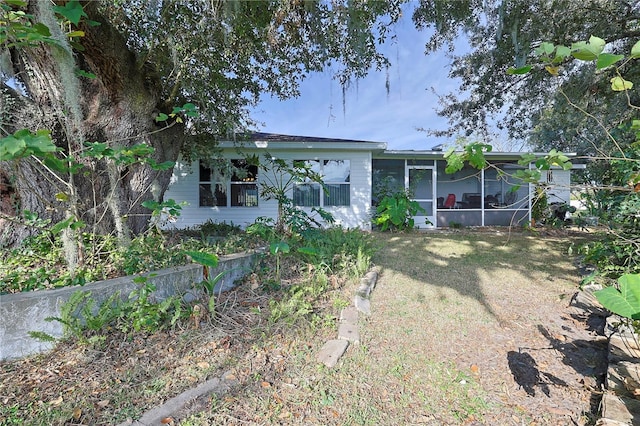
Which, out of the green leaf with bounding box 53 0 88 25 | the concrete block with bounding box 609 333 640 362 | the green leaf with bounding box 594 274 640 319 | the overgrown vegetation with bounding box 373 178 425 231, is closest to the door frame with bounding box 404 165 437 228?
the overgrown vegetation with bounding box 373 178 425 231

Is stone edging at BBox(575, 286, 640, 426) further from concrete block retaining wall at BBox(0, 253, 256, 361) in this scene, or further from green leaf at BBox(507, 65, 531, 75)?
concrete block retaining wall at BBox(0, 253, 256, 361)

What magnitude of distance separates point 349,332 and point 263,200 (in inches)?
261

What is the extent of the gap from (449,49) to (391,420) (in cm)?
802

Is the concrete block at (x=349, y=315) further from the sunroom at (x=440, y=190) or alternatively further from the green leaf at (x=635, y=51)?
the sunroom at (x=440, y=190)

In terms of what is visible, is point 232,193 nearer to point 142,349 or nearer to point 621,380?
point 142,349

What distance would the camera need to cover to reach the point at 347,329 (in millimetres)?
2721

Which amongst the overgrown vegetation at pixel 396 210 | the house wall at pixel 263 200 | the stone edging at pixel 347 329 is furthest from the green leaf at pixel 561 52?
the house wall at pixel 263 200

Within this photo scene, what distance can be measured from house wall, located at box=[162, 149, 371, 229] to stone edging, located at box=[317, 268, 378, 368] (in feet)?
17.1

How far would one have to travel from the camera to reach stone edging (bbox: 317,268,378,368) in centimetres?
234

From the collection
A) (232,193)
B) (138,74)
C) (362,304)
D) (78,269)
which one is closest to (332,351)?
(362,304)

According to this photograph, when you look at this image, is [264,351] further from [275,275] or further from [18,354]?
[18,354]

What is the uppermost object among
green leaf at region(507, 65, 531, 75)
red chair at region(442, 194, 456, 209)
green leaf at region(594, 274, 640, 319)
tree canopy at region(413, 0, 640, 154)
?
tree canopy at region(413, 0, 640, 154)

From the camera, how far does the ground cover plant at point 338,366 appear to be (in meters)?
1.81

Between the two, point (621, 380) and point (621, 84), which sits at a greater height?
point (621, 84)
